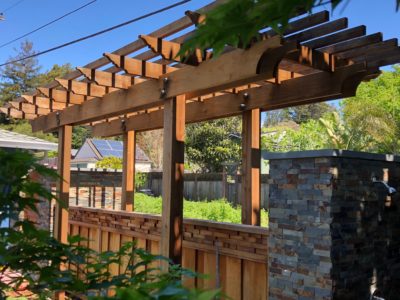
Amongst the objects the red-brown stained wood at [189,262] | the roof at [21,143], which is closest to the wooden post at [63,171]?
the red-brown stained wood at [189,262]

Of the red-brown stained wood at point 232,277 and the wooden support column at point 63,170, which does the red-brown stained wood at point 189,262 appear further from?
the wooden support column at point 63,170

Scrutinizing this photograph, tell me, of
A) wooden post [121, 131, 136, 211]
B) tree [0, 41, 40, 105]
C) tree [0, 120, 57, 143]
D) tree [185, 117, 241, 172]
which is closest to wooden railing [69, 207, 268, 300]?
wooden post [121, 131, 136, 211]

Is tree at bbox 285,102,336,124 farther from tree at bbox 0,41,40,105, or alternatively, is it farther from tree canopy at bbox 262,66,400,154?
tree at bbox 0,41,40,105

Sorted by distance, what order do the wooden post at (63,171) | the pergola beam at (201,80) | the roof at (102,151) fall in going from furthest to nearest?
the roof at (102,151) < the wooden post at (63,171) < the pergola beam at (201,80)

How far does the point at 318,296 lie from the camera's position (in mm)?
2842

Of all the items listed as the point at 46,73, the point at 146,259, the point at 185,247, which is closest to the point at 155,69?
the point at 185,247

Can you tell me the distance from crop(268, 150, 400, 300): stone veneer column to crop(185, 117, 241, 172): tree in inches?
A: 694

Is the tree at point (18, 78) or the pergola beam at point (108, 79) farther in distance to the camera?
the tree at point (18, 78)

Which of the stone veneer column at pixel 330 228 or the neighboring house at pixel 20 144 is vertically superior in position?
the neighboring house at pixel 20 144

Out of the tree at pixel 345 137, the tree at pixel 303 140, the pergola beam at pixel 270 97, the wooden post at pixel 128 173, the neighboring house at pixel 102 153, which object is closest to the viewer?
the pergola beam at pixel 270 97

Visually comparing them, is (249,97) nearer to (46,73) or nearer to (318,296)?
(318,296)

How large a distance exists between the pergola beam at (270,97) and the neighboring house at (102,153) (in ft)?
51.0

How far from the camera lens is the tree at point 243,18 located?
1.04m

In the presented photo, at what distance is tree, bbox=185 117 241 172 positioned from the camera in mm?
21172
